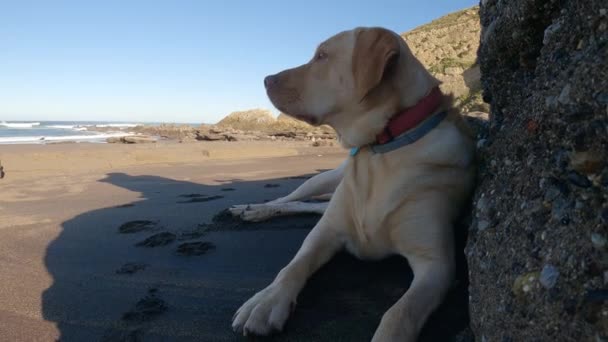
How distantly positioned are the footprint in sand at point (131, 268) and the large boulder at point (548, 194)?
1.90 meters

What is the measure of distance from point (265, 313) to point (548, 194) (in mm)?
1200

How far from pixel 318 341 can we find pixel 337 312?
24cm

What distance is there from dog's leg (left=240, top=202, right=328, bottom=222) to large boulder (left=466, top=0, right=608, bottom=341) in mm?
2053

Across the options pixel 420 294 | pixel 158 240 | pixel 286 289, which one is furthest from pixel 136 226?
pixel 420 294

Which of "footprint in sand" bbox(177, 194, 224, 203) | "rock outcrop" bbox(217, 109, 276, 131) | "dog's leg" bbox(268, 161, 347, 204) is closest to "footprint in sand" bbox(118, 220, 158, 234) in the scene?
"footprint in sand" bbox(177, 194, 224, 203)

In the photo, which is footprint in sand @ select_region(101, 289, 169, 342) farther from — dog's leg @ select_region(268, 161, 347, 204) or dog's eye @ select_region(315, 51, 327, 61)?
dog's leg @ select_region(268, 161, 347, 204)

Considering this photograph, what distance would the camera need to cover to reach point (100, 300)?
2240 millimetres

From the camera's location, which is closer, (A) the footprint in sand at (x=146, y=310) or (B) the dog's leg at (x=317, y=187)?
(A) the footprint in sand at (x=146, y=310)

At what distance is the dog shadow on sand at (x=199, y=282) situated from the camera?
6.19 feet

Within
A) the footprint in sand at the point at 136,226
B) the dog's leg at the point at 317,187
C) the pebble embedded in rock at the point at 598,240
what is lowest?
the footprint in sand at the point at 136,226

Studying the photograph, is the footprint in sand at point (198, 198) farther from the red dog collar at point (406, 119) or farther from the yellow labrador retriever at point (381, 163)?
the red dog collar at point (406, 119)

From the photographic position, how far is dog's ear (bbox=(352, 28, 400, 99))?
224 centimetres

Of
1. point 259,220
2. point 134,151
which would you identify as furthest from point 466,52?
point 259,220

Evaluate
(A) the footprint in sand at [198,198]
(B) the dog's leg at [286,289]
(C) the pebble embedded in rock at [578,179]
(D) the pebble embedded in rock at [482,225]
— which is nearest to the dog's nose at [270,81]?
(B) the dog's leg at [286,289]
